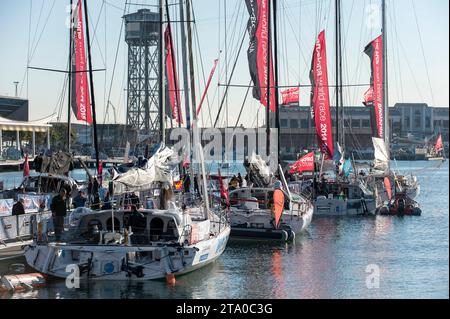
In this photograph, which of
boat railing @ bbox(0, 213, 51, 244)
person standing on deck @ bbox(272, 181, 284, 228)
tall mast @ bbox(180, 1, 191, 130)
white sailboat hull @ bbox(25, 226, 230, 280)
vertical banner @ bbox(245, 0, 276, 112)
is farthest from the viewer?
vertical banner @ bbox(245, 0, 276, 112)

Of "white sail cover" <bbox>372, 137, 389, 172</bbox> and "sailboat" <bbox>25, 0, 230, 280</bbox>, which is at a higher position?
"white sail cover" <bbox>372, 137, 389, 172</bbox>

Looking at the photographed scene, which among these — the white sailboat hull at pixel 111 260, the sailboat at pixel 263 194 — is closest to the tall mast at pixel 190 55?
the sailboat at pixel 263 194

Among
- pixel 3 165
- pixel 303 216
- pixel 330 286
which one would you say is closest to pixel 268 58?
pixel 303 216

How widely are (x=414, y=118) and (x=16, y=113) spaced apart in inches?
3663

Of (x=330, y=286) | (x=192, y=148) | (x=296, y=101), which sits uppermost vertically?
(x=296, y=101)

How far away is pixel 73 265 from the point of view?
22828 millimetres

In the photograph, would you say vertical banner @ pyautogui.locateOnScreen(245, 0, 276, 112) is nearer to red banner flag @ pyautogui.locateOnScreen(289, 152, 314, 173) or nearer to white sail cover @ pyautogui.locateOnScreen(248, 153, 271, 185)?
red banner flag @ pyautogui.locateOnScreen(289, 152, 314, 173)

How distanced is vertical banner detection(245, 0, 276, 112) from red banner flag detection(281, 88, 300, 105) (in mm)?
11971

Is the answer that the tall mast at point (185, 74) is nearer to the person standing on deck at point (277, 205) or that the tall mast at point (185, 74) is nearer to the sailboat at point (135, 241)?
the sailboat at point (135, 241)

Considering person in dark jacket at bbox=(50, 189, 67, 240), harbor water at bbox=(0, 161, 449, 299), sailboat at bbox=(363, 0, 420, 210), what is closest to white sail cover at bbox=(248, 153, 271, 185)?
harbor water at bbox=(0, 161, 449, 299)

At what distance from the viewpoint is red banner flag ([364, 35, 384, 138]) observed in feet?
172

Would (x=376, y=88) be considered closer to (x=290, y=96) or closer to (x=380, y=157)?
(x=380, y=157)

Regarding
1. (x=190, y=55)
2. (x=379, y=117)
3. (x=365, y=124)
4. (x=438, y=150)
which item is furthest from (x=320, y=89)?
(x=365, y=124)
